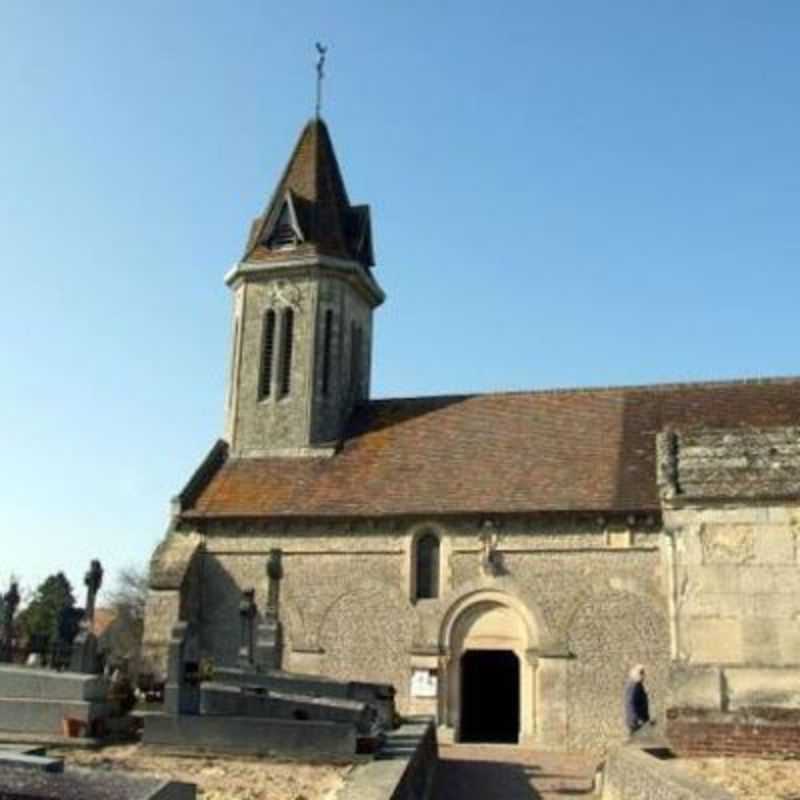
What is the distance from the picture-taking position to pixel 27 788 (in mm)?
3668

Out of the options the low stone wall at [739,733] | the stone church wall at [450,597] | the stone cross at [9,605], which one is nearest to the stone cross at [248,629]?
the stone church wall at [450,597]

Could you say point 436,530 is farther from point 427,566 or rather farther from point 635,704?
point 635,704

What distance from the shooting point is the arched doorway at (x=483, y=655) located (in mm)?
23750

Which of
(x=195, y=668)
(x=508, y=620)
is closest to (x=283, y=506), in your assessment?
(x=508, y=620)

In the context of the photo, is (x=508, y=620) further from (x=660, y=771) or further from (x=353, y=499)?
(x=660, y=771)

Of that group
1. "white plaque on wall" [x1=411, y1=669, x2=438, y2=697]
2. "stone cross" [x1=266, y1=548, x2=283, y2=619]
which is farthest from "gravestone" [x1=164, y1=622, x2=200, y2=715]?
"white plaque on wall" [x1=411, y1=669, x2=438, y2=697]

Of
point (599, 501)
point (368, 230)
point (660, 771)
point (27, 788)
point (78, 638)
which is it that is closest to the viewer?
point (27, 788)

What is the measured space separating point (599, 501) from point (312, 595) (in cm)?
776

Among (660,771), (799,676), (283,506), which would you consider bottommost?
(660,771)

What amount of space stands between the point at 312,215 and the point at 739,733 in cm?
2634

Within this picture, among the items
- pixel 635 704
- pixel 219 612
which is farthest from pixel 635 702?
pixel 219 612

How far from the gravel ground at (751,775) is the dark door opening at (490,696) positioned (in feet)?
53.9

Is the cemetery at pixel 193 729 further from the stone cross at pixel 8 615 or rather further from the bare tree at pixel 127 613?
the bare tree at pixel 127 613

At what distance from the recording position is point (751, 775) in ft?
26.2
